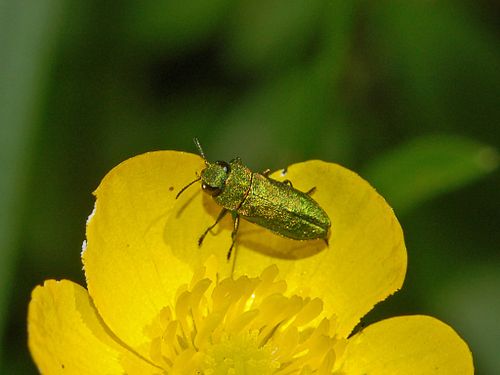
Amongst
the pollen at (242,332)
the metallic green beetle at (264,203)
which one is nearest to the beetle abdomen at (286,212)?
the metallic green beetle at (264,203)

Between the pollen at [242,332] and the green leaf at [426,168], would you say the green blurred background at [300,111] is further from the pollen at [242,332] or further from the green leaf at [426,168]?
the pollen at [242,332]

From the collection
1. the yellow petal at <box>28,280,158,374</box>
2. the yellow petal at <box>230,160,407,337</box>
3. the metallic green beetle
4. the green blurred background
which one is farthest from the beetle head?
the green blurred background

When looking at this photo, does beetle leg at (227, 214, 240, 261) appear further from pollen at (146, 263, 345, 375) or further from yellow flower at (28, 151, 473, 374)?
pollen at (146, 263, 345, 375)

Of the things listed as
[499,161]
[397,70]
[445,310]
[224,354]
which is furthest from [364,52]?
[224,354]

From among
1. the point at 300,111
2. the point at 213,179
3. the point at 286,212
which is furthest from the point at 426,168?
the point at 213,179

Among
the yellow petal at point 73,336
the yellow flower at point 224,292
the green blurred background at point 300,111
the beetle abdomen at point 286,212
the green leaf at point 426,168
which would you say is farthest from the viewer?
the green blurred background at point 300,111

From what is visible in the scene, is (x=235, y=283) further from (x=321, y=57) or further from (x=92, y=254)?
(x=321, y=57)

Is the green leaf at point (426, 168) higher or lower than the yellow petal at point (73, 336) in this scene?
lower
